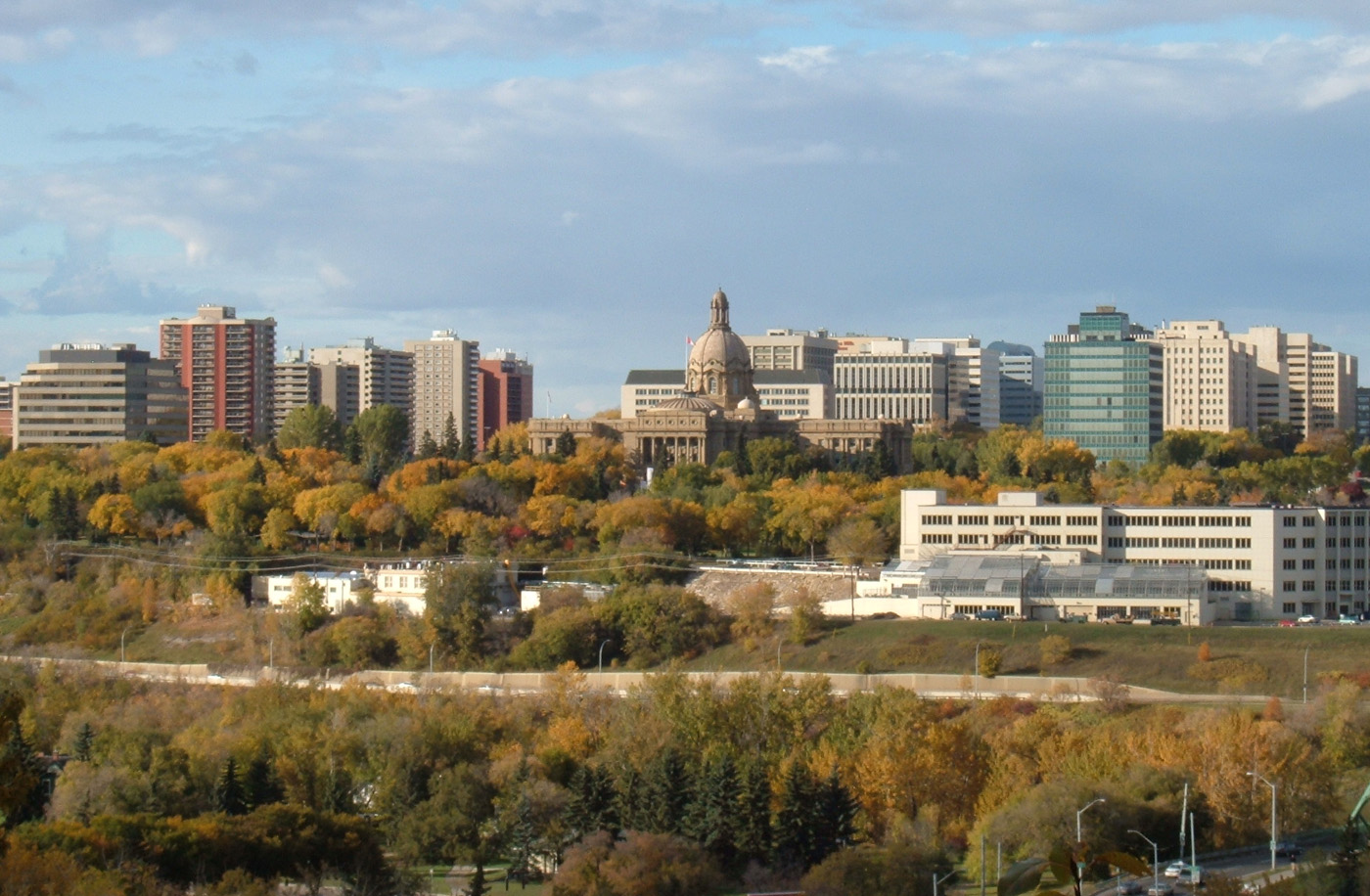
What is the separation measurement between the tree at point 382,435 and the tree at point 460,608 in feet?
134

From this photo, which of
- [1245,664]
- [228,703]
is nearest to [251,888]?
[228,703]

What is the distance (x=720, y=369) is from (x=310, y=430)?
3646cm

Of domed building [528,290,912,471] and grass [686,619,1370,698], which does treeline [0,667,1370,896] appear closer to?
grass [686,619,1370,698]

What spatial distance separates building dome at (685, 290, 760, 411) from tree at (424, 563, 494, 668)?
252ft

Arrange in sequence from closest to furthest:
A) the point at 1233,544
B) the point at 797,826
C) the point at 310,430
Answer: the point at 797,826 → the point at 1233,544 → the point at 310,430

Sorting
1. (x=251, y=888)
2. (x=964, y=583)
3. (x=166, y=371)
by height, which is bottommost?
(x=251, y=888)

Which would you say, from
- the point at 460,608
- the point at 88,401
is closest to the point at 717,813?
the point at 460,608

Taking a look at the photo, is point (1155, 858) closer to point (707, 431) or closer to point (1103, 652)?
point (1103, 652)

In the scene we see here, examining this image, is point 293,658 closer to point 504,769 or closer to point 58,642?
point 58,642

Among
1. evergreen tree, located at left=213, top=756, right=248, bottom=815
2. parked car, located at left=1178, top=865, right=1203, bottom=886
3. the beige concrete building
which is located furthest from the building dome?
parked car, located at left=1178, top=865, right=1203, bottom=886

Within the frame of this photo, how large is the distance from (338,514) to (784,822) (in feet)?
215

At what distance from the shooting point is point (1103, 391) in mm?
176250

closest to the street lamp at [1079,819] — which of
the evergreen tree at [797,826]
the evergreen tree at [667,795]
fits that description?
the evergreen tree at [797,826]

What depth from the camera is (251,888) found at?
52.5 m
